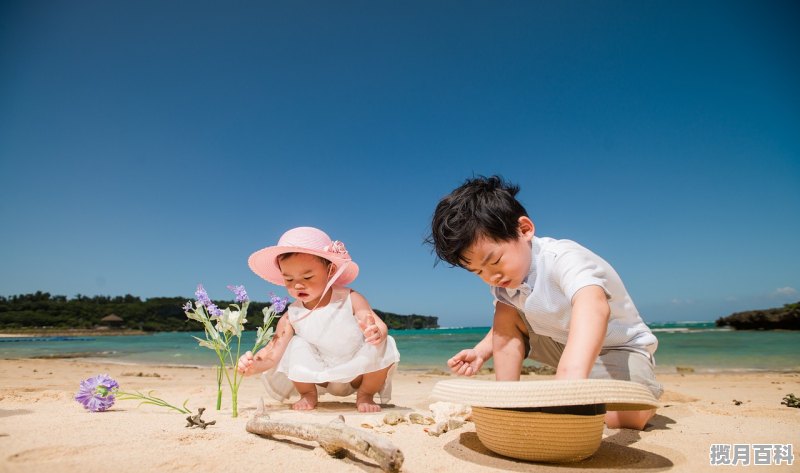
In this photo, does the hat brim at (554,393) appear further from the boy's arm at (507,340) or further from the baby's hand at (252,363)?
the baby's hand at (252,363)

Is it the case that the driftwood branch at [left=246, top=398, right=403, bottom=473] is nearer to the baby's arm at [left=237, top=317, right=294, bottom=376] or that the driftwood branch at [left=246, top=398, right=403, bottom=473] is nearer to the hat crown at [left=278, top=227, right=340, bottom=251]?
the baby's arm at [left=237, top=317, right=294, bottom=376]

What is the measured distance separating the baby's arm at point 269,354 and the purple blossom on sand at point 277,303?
0.37 meters

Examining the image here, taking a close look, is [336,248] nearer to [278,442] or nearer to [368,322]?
[368,322]

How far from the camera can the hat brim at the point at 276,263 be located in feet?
12.6

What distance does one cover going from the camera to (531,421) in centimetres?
197

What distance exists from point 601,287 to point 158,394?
4.63 metres

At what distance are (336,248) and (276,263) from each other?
590 millimetres

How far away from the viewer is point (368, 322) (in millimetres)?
3773

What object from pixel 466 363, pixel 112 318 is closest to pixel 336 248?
pixel 466 363

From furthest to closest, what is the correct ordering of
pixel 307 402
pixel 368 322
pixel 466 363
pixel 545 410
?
pixel 307 402 → pixel 368 322 → pixel 466 363 → pixel 545 410

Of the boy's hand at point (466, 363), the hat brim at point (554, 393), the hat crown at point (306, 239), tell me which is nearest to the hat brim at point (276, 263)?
the hat crown at point (306, 239)

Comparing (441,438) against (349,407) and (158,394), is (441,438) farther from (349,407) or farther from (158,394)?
(158,394)

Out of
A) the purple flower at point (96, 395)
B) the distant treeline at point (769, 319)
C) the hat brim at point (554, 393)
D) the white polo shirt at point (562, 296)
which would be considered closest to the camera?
the hat brim at point (554, 393)

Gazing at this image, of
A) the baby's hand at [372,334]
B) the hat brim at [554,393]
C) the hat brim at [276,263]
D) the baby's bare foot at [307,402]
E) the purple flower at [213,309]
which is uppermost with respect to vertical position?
the hat brim at [276,263]
